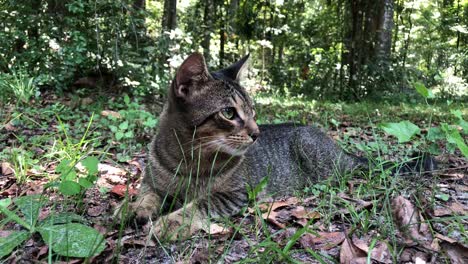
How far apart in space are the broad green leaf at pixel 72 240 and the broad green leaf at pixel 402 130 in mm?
1820

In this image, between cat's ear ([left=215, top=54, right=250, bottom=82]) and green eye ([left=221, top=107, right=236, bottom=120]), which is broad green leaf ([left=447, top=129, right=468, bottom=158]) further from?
cat's ear ([left=215, top=54, right=250, bottom=82])

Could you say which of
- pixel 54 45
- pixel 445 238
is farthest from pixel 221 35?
pixel 445 238

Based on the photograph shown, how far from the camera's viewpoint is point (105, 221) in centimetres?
232

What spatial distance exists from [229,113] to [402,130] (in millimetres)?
1155

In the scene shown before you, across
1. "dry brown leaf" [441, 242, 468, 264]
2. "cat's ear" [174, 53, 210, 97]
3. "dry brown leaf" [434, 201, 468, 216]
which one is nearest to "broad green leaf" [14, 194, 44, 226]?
"cat's ear" [174, 53, 210, 97]

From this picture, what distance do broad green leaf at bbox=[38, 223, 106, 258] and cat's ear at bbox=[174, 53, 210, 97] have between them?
49.1 inches

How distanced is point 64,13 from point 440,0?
60.4ft

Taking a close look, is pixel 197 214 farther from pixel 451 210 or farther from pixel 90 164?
pixel 451 210

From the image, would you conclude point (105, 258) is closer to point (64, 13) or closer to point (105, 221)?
point (105, 221)

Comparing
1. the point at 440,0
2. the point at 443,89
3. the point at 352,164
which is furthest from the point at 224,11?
the point at 440,0

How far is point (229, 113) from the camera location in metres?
2.89

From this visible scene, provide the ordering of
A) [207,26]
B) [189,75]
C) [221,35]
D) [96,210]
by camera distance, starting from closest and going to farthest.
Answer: [96,210] < [189,75] < [207,26] < [221,35]

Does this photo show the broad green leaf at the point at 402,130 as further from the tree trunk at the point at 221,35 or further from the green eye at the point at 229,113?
the tree trunk at the point at 221,35

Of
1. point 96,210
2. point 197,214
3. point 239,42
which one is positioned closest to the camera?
point 197,214
